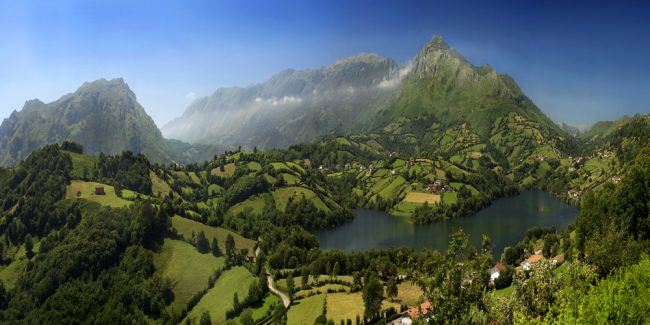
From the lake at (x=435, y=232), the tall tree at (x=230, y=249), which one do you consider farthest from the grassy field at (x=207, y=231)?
the lake at (x=435, y=232)

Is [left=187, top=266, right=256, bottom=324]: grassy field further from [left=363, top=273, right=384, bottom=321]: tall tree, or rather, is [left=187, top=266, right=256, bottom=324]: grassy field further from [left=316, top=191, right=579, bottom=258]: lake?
[left=316, top=191, right=579, bottom=258]: lake

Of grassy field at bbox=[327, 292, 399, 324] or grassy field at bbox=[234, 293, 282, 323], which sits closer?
grassy field at bbox=[327, 292, 399, 324]

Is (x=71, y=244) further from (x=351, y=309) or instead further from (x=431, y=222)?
(x=431, y=222)

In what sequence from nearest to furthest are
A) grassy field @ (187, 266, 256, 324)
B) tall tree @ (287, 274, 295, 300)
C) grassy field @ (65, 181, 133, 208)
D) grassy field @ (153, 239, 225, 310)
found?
tall tree @ (287, 274, 295, 300) → grassy field @ (187, 266, 256, 324) → grassy field @ (153, 239, 225, 310) → grassy field @ (65, 181, 133, 208)

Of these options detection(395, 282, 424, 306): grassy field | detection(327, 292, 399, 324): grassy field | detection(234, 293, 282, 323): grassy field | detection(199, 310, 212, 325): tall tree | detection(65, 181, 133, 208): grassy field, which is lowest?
detection(199, 310, 212, 325): tall tree

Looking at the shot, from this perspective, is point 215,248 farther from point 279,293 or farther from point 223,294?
point 279,293

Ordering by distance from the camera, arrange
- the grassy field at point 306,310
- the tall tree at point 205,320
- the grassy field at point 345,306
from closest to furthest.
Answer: the grassy field at point 345,306
the grassy field at point 306,310
the tall tree at point 205,320

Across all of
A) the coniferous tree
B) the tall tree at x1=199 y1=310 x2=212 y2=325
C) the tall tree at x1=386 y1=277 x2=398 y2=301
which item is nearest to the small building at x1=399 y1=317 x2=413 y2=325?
the tall tree at x1=386 y1=277 x2=398 y2=301

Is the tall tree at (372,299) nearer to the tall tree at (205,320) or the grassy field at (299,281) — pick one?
the grassy field at (299,281)
